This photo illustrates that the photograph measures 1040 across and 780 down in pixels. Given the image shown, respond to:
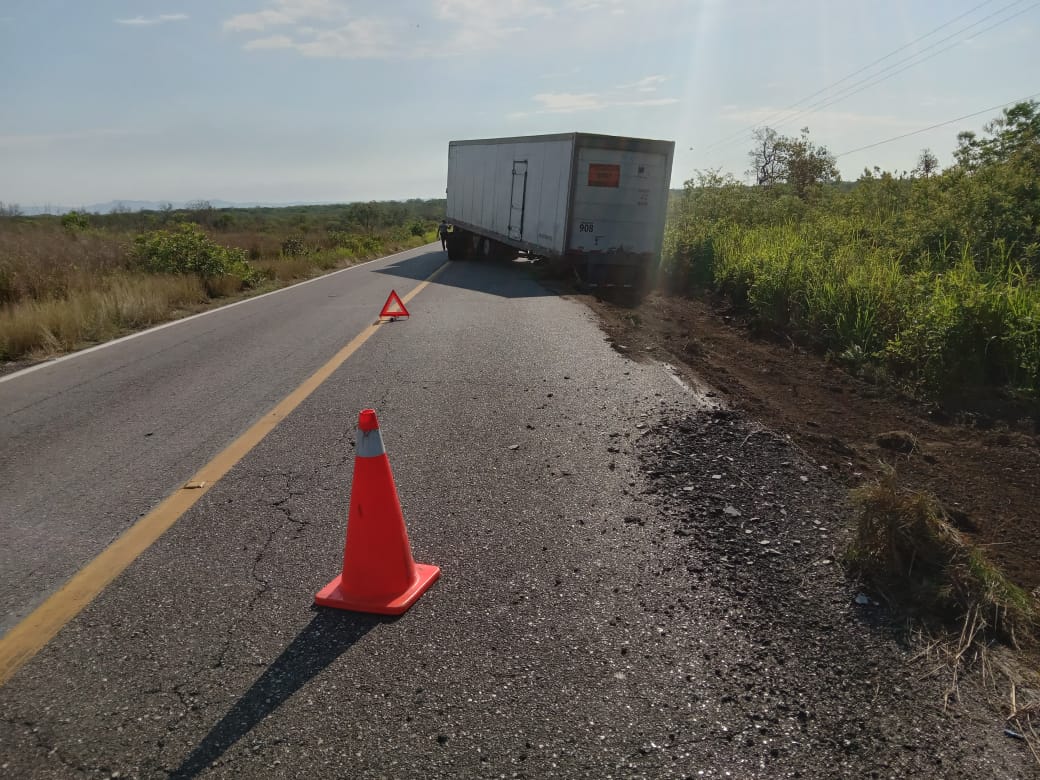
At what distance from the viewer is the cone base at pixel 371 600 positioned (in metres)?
2.81

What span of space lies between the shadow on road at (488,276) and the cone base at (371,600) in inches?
462

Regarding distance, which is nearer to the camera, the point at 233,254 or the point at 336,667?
the point at 336,667

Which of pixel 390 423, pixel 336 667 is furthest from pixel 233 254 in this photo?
pixel 336 667

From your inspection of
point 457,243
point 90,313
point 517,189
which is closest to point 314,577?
point 90,313

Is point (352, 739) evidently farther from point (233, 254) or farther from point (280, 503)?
point (233, 254)

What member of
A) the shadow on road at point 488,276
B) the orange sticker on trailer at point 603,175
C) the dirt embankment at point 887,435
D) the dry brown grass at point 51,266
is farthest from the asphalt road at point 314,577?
the orange sticker on trailer at point 603,175

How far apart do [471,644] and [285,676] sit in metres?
0.68

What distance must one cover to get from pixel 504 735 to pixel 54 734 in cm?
143

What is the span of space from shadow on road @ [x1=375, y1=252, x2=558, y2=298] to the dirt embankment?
693 centimetres

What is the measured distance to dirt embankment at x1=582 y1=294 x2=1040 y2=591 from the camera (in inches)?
150

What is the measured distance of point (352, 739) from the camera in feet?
6.95

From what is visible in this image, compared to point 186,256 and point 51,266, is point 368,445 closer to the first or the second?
point 51,266

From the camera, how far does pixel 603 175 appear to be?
1473 cm

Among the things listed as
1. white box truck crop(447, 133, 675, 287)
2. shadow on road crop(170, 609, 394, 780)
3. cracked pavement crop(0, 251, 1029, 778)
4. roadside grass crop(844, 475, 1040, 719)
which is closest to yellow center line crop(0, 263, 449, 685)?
cracked pavement crop(0, 251, 1029, 778)
